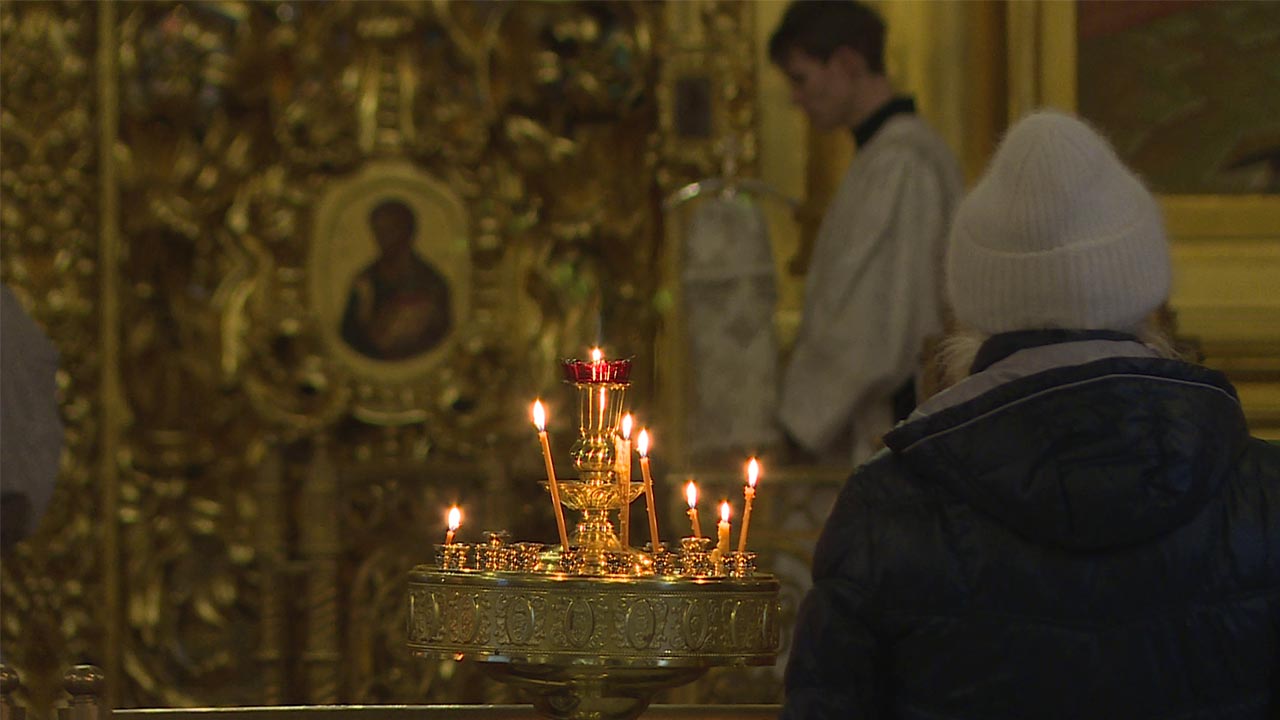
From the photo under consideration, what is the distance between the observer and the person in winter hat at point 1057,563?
2049 mm

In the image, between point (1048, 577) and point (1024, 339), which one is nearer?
point (1048, 577)

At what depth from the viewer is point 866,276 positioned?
19.9 feet

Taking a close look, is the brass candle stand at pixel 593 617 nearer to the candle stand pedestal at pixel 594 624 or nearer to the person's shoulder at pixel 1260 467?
the candle stand pedestal at pixel 594 624

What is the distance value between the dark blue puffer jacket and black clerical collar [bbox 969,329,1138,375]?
8 centimetres

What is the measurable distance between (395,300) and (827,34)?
176 centimetres

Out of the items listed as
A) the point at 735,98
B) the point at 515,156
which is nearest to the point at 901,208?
the point at 735,98

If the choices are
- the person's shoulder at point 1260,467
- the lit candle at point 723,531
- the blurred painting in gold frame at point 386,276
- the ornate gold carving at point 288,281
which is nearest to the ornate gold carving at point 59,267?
the ornate gold carving at point 288,281

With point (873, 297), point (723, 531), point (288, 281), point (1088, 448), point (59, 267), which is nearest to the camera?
point (1088, 448)

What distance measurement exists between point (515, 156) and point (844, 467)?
1.65 metres

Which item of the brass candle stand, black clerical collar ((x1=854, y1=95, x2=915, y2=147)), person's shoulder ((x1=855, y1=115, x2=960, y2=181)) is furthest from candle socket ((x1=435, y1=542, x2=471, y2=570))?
black clerical collar ((x1=854, y1=95, x2=915, y2=147))

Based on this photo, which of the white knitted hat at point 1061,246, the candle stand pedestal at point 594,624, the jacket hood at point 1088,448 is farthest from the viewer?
the candle stand pedestal at point 594,624

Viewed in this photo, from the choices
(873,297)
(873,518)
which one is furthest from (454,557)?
(873,297)

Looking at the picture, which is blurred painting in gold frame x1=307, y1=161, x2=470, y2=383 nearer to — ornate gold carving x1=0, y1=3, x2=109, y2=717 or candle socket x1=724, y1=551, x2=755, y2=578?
ornate gold carving x1=0, y1=3, x2=109, y2=717

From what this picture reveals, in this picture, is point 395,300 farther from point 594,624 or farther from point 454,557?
point 594,624
